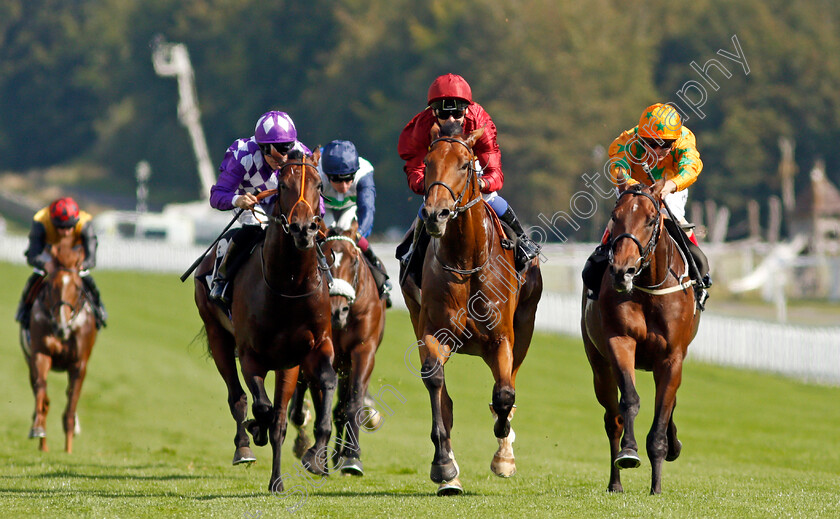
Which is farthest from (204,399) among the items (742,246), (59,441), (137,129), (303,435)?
(137,129)

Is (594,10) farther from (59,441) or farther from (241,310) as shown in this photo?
(241,310)

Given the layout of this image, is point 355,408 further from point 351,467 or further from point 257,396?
point 257,396

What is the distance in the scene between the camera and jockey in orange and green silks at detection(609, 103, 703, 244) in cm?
902

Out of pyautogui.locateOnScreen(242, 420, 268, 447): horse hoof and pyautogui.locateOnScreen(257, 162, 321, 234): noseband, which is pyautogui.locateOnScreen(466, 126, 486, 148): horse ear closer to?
pyautogui.locateOnScreen(257, 162, 321, 234): noseband

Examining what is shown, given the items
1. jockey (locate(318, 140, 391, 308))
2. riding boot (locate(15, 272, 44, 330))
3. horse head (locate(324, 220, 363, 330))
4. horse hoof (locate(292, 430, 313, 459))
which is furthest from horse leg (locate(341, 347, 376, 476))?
riding boot (locate(15, 272, 44, 330))

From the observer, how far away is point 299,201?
7.86 meters

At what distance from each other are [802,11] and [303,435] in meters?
57.9

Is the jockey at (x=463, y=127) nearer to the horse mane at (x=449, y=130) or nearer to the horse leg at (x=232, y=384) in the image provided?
the horse mane at (x=449, y=130)

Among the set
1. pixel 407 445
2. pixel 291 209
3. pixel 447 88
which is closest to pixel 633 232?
pixel 447 88

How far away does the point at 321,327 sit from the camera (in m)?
8.59

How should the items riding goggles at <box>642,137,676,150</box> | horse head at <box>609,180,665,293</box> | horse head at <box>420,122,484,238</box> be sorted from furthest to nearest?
riding goggles at <box>642,137,676,150</box>
horse head at <box>609,180,665,293</box>
horse head at <box>420,122,484,238</box>

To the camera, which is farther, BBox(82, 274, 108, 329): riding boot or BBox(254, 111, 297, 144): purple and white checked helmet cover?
BBox(82, 274, 108, 329): riding boot

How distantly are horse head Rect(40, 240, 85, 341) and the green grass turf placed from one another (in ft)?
4.57

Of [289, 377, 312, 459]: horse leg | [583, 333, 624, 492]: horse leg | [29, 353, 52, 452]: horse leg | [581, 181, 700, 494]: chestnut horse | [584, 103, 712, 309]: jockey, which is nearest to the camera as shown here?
[581, 181, 700, 494]: chestnut horse
